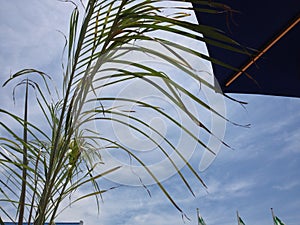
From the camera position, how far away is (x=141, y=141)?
1.82 feet

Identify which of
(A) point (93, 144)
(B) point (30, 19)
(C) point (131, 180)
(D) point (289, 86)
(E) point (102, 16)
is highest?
(D) point (289, 86)

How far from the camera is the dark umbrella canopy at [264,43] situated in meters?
1.36

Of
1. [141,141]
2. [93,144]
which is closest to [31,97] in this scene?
[93,144]

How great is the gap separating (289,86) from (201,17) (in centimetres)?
Answer: 95

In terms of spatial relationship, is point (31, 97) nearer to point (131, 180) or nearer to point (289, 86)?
point (131, 180)

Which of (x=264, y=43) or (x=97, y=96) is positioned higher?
(x=264, y=43)

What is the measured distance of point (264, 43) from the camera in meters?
1.60

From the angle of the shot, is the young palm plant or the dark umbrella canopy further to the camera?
the dark umbrella canopy

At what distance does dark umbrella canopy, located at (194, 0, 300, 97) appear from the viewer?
1.36 metres

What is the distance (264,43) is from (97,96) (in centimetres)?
134

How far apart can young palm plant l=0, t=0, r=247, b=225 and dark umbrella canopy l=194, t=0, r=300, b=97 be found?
67cm

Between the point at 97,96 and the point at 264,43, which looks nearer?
the point at 97,96

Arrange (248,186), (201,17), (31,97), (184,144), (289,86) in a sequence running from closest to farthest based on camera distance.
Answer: (184,144) < (31,97) < (201,17) < (289,86) < (248,186)

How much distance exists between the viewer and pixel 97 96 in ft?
1.64
